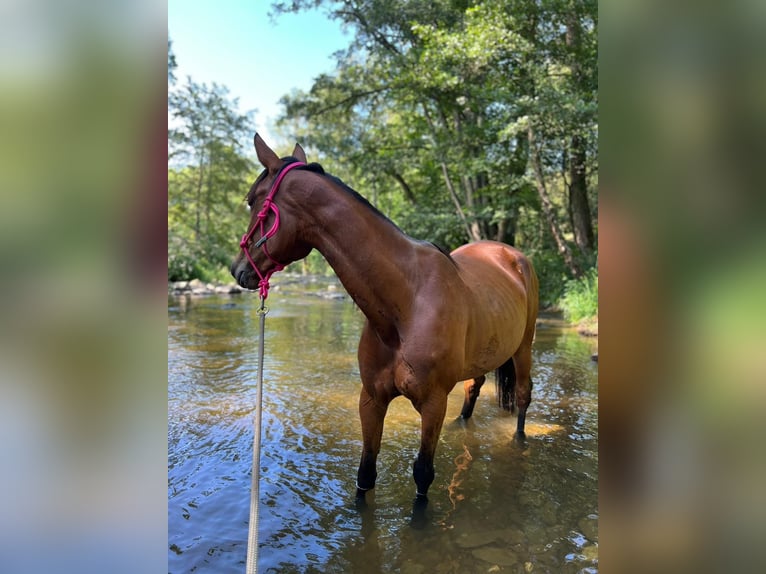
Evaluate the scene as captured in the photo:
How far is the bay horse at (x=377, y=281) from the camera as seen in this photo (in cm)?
246

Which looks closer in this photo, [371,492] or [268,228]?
[268,228]

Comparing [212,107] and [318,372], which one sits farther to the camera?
[212,107]

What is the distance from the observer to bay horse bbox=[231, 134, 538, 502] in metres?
2.46

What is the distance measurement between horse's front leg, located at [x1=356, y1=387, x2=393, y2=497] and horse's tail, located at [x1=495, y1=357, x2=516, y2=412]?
214 centimetres

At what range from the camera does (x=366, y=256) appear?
2562 mm

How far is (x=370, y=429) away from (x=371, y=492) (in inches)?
20.9

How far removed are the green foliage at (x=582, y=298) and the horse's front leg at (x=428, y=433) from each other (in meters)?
9.14

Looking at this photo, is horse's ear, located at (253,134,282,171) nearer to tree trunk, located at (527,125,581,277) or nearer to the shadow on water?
the shadow on water
